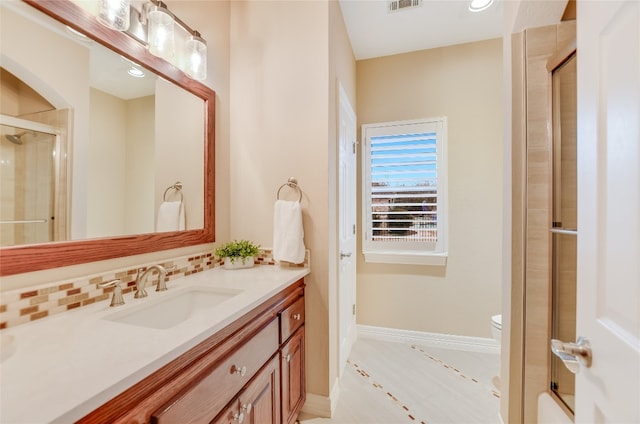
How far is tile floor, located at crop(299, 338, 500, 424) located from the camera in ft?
5.55

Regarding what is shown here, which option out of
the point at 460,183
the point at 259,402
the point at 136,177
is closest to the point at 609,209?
the point at 259,402

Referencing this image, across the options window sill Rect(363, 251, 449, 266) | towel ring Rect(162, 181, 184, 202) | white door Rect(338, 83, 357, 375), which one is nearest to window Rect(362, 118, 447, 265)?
window sill Rect(363, 251, 449, 266)

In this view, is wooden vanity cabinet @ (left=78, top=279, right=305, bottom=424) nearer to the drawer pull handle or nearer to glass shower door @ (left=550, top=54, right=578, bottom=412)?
the drawer pull handle

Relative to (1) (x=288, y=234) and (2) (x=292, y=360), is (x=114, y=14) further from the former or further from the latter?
(2) (x=292, y=360)

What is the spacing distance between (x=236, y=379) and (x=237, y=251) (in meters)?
0.78

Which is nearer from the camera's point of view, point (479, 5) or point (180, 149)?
point (180, 149)

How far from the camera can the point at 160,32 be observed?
1334 millimetres

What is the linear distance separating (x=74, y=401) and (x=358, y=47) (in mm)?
2857

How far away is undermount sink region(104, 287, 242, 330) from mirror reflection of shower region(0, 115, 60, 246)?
0.38m

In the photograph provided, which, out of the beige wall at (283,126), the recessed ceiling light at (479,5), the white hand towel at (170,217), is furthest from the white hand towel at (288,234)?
the recessed ceiling light at (479,5)

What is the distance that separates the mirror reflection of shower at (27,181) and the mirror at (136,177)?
22 mm

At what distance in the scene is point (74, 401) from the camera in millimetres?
515

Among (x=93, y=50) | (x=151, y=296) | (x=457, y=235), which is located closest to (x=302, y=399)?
(x=151, y=296)

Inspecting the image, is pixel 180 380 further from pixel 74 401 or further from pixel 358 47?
pixel 358 47
